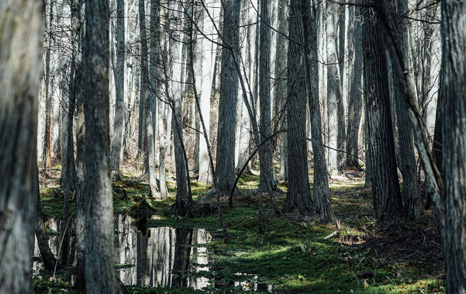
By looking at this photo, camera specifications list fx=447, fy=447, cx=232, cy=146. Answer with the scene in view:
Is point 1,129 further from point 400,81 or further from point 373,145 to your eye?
point 373,145

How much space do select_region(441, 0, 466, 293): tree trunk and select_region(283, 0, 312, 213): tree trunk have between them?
23.7 ft

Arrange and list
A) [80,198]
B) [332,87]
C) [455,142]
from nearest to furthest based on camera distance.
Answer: [455,142]
[80,198]
[332,87]

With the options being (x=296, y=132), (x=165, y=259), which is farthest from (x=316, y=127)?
(x=165, y=259)

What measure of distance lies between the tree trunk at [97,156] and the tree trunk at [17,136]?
4.57 feet

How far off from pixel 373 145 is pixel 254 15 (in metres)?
14.6

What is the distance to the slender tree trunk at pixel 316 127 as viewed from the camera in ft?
30.6

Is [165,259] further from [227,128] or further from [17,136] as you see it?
[227,128]

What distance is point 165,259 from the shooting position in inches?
332

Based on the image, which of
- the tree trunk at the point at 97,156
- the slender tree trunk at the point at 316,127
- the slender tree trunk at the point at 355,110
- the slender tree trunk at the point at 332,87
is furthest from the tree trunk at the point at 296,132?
the slender tree trunk at the point at 355,110

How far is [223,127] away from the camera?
17.2 m

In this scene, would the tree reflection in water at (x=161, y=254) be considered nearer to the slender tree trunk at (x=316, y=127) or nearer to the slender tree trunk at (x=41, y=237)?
the slender tree trunk at (x=41, y=237)

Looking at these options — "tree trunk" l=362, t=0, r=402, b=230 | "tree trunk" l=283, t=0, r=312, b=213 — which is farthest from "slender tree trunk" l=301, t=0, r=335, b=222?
"tree trunk" l=283, t=0, r=312, b=213

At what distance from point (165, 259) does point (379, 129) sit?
4.65 m

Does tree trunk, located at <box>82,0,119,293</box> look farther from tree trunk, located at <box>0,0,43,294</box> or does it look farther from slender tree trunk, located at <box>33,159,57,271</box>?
slender tree trunk, located at <box>33,159,57,271</box>
